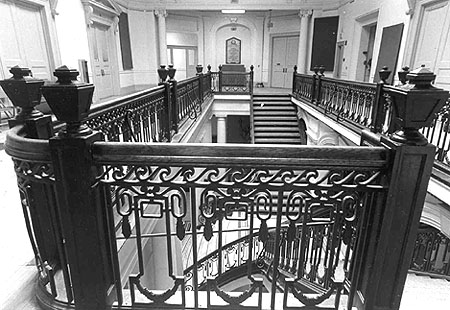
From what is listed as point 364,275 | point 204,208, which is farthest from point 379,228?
point 204,208

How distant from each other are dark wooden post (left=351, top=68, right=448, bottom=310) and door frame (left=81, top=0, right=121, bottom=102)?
897 centimetres

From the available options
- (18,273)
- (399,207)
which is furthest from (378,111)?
(18,273)

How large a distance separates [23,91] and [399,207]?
6.33ft

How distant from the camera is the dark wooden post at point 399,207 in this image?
107 cm

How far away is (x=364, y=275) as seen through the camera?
137 cm

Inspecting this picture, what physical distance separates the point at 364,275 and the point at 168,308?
979mm

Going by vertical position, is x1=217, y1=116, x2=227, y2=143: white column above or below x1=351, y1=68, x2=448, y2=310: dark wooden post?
below

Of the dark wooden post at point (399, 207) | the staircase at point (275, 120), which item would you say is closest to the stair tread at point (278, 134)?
the staircase at point (275, 120)

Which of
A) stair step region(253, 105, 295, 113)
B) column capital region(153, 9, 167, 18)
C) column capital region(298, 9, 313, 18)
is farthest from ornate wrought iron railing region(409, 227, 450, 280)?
column capital region(153, 9, 167, 18)

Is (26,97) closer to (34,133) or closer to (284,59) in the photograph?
(34,133)

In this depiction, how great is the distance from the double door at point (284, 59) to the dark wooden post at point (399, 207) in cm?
1436

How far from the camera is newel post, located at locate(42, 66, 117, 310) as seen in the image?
1.13 m

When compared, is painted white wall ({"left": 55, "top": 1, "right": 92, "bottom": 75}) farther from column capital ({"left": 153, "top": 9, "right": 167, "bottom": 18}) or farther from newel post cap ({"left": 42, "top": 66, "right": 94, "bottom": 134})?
newel post cap ({"left": 42, "top": 66, "right": 94, "bottom": 134})

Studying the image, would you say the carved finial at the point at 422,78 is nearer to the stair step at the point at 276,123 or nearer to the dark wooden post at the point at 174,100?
the dark wooden post at the point at 174,100
